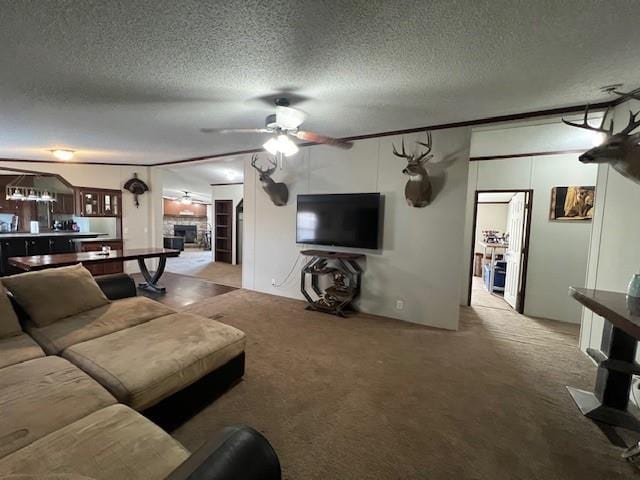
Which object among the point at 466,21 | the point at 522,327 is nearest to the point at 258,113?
the point at 466,21

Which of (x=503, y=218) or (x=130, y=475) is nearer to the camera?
(x=130, y=475)

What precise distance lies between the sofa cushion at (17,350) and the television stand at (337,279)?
2.97 m

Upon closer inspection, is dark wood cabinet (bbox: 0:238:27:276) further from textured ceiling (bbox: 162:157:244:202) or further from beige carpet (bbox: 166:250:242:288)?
textured ceiling (bbox: 162:157:244:202)

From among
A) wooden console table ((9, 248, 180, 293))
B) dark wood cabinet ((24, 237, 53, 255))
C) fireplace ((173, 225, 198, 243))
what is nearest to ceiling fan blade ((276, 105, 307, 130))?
wooden console table ((9, 248, 180, 293))

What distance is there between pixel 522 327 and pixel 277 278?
377cm

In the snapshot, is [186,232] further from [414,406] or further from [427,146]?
[414,406]

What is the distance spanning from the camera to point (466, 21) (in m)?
1.64

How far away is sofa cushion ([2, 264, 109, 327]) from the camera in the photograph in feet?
7.47

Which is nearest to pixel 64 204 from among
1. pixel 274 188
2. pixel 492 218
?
pixel 274 188

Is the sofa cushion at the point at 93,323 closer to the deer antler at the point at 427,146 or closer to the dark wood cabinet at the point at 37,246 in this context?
the deer antler at the point at 427,146

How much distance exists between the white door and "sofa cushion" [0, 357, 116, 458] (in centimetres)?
541

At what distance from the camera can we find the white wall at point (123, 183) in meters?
6.22

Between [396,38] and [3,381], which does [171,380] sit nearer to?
[3,381]

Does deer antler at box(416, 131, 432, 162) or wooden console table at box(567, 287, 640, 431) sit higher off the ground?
deer antler at box(416, 131, 432, 162)
